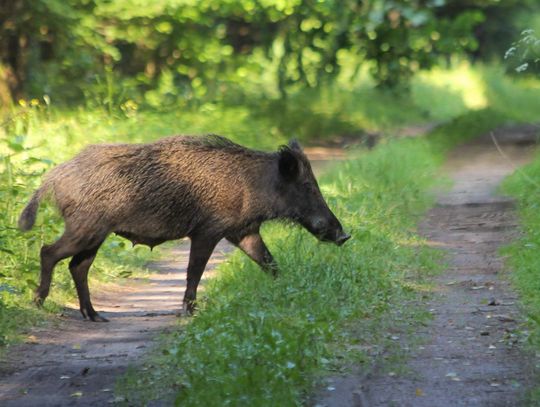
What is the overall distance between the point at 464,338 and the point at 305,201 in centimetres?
240

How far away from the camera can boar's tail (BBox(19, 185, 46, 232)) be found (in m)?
8.70

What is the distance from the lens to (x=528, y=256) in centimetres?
988

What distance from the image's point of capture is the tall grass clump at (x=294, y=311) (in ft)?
20.2

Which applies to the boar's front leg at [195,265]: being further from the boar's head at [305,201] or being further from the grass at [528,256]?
the grass at [528,256]

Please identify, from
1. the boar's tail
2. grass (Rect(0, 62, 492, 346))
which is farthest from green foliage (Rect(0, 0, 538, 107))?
the boar's tail

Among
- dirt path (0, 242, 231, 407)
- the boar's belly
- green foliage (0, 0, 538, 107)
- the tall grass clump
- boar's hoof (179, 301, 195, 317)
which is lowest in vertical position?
dirt path (0, 242, 231, 407)

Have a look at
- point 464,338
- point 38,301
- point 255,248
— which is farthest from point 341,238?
point 38,301

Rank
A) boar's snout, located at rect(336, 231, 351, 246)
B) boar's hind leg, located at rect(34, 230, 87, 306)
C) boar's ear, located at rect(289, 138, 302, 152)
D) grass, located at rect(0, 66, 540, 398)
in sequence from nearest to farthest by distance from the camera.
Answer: grass, located at rect(0, 66, 540, 398)
boar's hind leg, located at rect(34, 230, 87, 306)
boar's snout, located at rect(336, 231, 351, 246)
boar's ear, located at rect(289, 138, 302, 152)

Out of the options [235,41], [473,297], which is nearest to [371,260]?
[473,297]

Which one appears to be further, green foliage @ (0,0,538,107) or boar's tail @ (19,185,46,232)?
green foliage @ (0,0,538,107)

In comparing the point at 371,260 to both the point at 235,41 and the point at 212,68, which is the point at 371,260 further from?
the point at 235,41

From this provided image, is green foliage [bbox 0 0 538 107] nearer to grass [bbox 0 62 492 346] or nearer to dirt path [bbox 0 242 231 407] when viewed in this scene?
grass [bbox 0 62 492 346]

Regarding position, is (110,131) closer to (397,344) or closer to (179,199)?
(179,199)

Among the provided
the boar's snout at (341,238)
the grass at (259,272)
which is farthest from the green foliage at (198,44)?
the boar's snout at (341,238)
